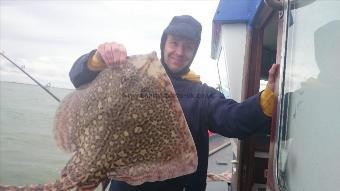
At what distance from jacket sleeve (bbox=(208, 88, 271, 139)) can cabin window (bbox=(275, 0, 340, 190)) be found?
21.7 inches

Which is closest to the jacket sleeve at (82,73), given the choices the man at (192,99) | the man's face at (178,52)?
the man at (192,99)

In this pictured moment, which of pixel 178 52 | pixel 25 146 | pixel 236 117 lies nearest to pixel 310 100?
pixel 236 117

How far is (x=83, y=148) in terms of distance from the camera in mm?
2357

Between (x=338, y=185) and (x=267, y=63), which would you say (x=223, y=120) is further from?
(x=267, y=63)

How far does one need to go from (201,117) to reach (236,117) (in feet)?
1.31

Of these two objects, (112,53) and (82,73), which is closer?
(112,53)

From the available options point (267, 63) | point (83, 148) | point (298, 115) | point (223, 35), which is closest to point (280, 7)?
point (298, 115)

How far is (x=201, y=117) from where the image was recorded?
2.96m

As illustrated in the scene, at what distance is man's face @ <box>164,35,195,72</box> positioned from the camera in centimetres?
307

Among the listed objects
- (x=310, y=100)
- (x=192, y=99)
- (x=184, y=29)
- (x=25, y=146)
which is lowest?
(x=25, y=146)

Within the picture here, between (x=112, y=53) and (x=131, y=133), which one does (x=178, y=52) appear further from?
(x=131, y=133)

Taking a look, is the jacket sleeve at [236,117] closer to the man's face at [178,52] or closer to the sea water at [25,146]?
the man's face at [178,52]

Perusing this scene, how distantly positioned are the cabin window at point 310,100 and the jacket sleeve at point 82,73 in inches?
55.7

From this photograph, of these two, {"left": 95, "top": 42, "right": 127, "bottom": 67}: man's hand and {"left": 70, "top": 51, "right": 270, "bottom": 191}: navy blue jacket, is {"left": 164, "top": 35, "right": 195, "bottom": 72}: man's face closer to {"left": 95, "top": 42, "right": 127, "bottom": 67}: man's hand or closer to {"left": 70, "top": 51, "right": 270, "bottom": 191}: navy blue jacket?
{"left": 70, "top": 51, "right": 270, "bottom": 191}: navy blue jacket
